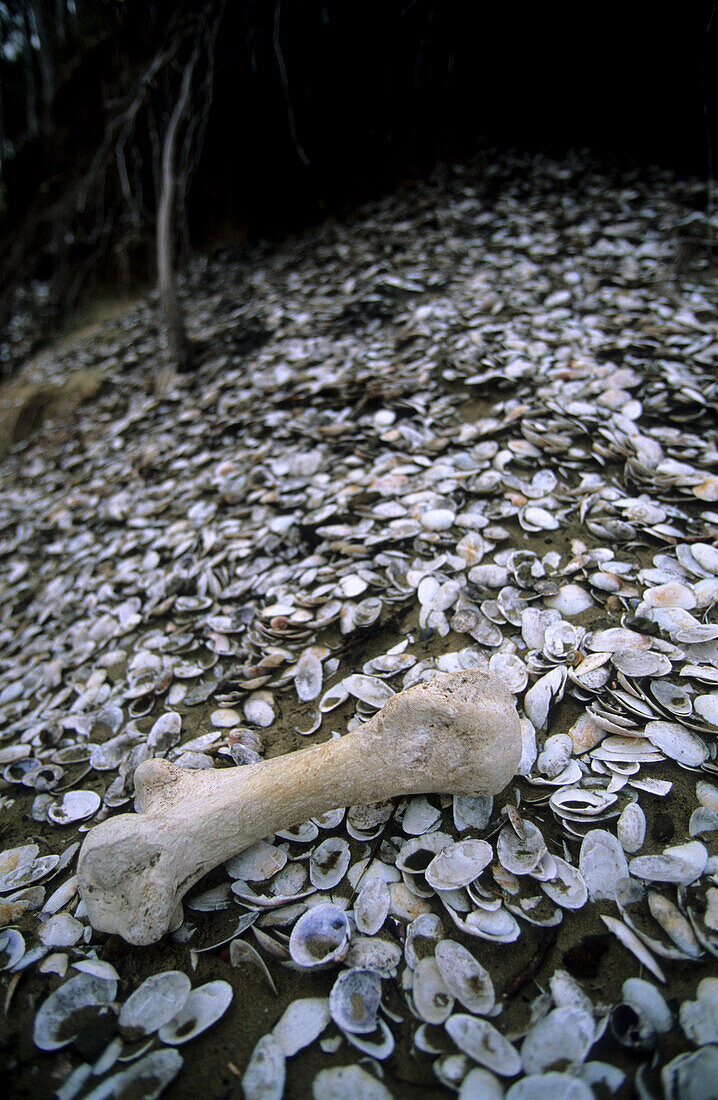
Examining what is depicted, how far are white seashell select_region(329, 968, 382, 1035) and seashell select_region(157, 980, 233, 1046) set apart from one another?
0.56 ft

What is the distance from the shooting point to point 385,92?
3822 millimetres

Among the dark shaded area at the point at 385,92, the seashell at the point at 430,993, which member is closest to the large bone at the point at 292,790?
the seashell at the point at 430,993

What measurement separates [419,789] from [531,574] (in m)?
0.68

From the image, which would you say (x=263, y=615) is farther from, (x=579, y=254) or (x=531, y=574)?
(x=579, y=254)

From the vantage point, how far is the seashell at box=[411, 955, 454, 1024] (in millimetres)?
777

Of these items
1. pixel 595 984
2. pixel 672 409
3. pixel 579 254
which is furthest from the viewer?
pixel 579 254

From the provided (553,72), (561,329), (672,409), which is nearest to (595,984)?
(672,409)

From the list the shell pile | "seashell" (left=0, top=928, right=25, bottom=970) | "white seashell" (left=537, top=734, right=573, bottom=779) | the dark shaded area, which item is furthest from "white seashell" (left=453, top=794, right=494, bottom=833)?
the dark shaded area

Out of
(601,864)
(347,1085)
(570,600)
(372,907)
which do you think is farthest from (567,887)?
(570,600)

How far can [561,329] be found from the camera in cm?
237

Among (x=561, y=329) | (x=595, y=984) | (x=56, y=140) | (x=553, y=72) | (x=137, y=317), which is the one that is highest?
(x=56, y=140)

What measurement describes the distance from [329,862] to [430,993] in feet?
0.84

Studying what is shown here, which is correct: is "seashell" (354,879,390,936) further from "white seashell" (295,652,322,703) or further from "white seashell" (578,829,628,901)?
"white seashell" (295,652,322,703)

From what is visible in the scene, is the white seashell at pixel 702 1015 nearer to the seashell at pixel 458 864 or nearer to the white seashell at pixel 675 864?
the white seashell at pixel 675 864
